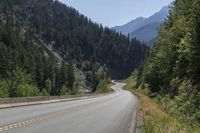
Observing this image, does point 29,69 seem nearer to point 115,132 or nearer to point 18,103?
point 18,103

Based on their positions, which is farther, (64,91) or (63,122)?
(64,91)

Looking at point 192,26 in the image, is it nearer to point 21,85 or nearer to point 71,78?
point 21,85

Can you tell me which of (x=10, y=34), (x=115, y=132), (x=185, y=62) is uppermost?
(x=10, y=34)

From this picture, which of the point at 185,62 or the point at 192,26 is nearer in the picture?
the point at 192,26

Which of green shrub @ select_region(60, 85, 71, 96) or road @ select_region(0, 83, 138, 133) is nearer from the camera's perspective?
road @ select_region(0, 83, 138, 133)

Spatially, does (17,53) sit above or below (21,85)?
above

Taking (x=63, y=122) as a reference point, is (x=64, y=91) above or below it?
above

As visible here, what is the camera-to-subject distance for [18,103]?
158 ft

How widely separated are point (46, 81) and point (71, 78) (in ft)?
79.9

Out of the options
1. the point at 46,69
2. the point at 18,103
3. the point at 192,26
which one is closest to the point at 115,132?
the point at 192,26

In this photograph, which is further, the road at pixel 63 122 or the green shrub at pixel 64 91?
the green shrub at pixel 64 91

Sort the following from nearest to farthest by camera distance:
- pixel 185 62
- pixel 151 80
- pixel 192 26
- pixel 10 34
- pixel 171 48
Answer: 1. pixel 192 26
2. pixel 185 62
3. pixel 171 48
4. pixel 151 80
5. pixel 10 34

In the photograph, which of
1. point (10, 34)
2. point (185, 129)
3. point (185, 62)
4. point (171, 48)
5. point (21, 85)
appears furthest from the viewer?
A: point (10, 34)

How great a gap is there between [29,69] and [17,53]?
8303 millimetres
